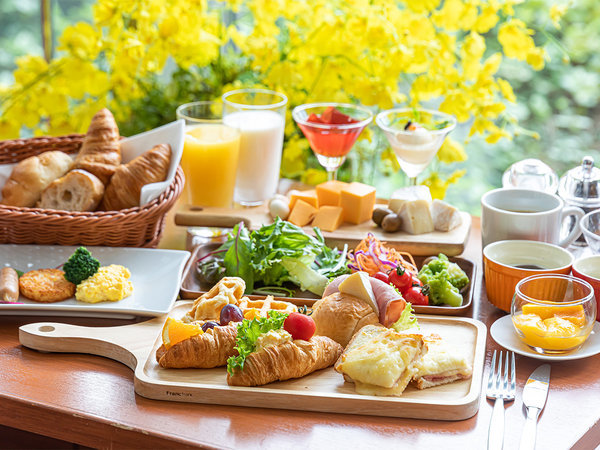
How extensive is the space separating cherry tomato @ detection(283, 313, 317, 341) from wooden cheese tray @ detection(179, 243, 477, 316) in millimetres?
282

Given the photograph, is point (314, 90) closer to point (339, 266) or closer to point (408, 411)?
point (339, 266)

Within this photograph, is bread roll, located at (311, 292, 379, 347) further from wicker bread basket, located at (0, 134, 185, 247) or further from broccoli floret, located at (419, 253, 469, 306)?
wicker bread basket, located at (0, 134, 185, 247)

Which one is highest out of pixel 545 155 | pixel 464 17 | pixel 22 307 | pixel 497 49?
pixel 464 17

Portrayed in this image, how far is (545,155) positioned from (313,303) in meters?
3.33

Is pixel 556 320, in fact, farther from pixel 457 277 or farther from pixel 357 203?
pixel 357 203

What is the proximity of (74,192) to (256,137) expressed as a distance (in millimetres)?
580

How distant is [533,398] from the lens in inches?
55.6

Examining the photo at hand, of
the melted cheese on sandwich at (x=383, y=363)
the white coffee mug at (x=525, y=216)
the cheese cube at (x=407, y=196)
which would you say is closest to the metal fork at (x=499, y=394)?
the melted cheese on sandwich at (x=383, y=363)

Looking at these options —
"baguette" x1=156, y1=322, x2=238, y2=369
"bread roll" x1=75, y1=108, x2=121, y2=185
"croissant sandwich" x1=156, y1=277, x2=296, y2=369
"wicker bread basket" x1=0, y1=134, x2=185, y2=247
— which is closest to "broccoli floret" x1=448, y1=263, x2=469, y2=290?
"croissant sandwich" x1=156, y1=277, x2=296, y2=369

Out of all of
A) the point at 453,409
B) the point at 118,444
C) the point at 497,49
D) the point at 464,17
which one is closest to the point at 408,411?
the point at 453,409

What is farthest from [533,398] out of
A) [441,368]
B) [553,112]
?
[553,112]

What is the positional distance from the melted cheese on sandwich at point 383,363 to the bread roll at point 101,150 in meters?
A: 1.00

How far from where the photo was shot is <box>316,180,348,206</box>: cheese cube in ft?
7.09

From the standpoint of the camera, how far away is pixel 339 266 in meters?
1.90
